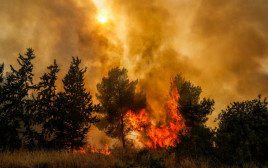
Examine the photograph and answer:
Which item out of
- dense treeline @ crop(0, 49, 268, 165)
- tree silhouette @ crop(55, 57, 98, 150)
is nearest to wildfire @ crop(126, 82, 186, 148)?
dense treeline @ crop(0, 49, 268, 165)

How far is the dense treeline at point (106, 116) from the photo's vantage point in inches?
300

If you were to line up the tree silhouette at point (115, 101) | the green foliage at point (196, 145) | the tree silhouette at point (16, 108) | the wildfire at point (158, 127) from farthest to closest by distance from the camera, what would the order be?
the tree silhouette at point (115, 101) < the wildfire at point (158, 127) < the tree silhouette at point (16, 108) < the green foliage at point (196, 145)

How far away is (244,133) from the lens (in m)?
7.43

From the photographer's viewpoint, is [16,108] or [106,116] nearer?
[16,108]

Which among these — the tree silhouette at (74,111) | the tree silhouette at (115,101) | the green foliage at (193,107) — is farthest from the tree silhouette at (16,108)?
the green foliage at (193,107)

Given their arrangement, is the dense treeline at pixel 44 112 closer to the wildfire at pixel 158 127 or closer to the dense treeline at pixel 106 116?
the dense treeline at pixel 106 116

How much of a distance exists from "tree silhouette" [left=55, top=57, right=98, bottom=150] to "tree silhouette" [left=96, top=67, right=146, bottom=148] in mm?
4642

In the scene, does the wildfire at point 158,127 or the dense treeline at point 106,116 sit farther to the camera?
the wildfire at point 158,127

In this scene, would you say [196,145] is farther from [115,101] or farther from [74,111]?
[115,101]

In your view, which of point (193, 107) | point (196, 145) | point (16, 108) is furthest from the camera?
point (193, 107)

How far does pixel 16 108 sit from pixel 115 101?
43.1ft

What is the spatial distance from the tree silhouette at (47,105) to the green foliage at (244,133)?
18005 millimetres

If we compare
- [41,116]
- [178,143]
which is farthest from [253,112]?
[41,116]

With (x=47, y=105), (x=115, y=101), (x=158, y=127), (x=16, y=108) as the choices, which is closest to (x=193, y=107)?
(x=158, y=127)
